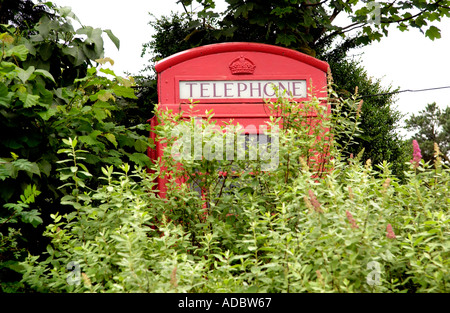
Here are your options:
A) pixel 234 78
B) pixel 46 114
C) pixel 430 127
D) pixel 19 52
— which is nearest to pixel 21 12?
pixel 19 52

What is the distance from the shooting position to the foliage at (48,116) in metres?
3.85

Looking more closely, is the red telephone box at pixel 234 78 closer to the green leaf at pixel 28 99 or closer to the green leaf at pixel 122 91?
the green leaf at pixel 122 91

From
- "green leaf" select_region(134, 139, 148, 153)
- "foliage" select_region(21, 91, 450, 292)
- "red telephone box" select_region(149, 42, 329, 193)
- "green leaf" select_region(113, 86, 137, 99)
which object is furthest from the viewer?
"red telephone box" select_region(149, 42, 329, 193)

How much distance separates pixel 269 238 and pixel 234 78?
2.49 meters

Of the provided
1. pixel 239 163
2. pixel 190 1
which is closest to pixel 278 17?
pixel 190 1

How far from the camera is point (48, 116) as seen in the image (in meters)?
3.85

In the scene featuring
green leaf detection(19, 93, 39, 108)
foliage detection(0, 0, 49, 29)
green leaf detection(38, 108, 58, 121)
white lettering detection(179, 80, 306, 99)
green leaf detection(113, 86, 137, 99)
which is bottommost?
green leaf detection(38, 108, 58, 121)

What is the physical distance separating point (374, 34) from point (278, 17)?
2234 mm

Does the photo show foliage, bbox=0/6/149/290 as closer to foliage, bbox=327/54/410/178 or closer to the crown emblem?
the crown emblem

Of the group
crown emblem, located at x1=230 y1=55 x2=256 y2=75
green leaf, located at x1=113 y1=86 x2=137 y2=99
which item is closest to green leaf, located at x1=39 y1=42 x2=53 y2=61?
green leaf, located at x1=113 y1=86 x2=137 y2=99

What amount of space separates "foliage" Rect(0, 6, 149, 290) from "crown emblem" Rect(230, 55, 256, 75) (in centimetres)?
120

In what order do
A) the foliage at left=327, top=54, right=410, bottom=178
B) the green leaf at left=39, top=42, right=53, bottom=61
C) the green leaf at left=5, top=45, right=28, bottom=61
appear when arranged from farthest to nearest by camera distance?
1. the foliage at left=327, top=54, right=410, bottom=178
2. the green leaf at left=39, top=42, right=53, bottom=61
3. the green leaf at left=5, top=45, right=28, bottom=61

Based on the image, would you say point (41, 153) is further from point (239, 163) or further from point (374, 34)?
point (374, 34)

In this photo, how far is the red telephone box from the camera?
5062 mm
